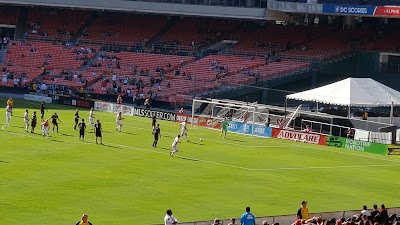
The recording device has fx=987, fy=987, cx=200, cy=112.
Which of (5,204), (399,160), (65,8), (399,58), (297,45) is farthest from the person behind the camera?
(65,8)

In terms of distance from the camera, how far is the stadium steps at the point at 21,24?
102500 millimetres

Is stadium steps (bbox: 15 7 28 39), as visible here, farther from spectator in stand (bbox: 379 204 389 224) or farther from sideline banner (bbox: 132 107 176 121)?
spectator in stand (bbox: 379 204 389 224)

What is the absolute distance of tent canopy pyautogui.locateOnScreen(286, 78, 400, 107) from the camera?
66.1m

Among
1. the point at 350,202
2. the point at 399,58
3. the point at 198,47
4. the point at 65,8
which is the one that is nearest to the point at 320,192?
the point at 350,202

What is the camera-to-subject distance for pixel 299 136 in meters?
65.9

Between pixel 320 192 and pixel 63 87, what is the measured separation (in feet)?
149

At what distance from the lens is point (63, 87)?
87000 millimetres

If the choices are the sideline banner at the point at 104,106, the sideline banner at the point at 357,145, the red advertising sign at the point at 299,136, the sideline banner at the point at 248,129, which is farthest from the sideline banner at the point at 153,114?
the sideline banner at the point at 357,145

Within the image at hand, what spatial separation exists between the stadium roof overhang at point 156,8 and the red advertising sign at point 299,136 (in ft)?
80.7

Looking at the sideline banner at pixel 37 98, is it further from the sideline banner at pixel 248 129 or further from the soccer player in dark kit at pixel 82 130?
the soccer player in dark kit at pixel 82 130

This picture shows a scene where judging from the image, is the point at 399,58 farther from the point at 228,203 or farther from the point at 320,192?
the point at 228,203

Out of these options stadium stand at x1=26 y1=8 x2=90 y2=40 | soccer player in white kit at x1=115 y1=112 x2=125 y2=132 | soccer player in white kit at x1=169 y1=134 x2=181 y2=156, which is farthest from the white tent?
stadium stand at x1=26 y1=8 x2=90 y2=40

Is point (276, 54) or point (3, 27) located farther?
point (3, 27)

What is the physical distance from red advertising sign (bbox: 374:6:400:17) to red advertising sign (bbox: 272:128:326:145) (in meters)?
19.6
